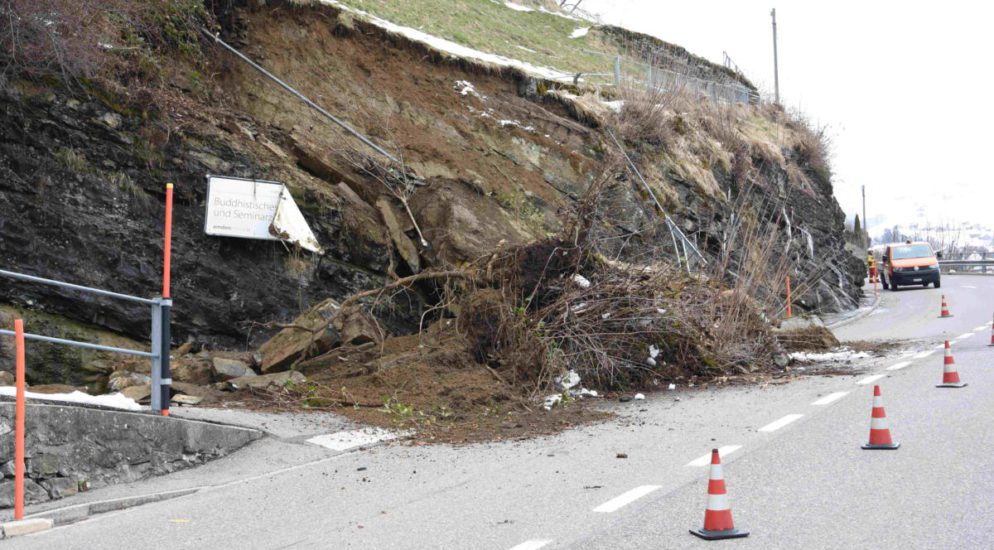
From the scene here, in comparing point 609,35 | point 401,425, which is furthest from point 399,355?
point 609,35

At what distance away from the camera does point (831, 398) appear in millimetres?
10711

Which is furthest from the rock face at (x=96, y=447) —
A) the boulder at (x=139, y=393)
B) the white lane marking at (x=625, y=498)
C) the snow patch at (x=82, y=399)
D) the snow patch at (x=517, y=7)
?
the snow patch at (x=517, y=7)

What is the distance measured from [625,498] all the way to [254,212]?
8302 millimetres

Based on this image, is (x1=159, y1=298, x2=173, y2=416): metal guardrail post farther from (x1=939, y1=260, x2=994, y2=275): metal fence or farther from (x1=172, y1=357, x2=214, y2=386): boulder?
(x1=939, y1=260, x2=994, y2=275): metal fence

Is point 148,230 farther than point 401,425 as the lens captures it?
Yes

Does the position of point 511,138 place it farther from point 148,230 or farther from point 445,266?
point 148,230

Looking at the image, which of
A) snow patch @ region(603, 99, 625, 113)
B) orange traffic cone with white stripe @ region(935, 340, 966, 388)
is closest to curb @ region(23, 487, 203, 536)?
orange traffic cone with white stripe @ region(935, 340, 966, 388)

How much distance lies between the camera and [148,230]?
488 inches

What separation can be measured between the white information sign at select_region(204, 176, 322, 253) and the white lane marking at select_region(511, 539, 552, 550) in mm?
8570

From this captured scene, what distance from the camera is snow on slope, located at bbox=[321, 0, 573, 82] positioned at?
65.0 feet

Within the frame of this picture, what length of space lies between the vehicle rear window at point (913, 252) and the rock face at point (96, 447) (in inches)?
1568

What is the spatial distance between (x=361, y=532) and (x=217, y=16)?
1287cm

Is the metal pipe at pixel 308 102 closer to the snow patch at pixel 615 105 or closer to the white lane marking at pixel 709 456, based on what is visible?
the snow patch at pixel 615 105

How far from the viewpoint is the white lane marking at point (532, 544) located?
530 centimetres
